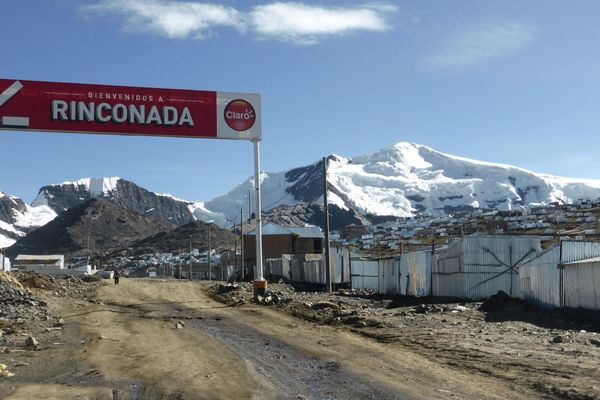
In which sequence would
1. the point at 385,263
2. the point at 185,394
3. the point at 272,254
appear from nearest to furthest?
the point at 185,394, the point at 385,263, the point at 272,254

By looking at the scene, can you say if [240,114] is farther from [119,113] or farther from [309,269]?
[309,269]

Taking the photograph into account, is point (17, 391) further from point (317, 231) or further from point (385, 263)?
point (317, 231)

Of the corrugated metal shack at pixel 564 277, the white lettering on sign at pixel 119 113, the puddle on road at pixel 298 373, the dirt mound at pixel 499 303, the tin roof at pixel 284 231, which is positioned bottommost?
the dirt mound at pixel 499 303

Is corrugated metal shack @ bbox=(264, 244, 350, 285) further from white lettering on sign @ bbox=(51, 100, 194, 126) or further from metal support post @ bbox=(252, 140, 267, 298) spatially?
white lettering on sign @ bbox=(51, 100, 194, 126)

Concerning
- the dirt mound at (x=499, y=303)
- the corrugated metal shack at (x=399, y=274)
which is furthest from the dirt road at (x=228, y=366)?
the corrugated metal shack at (x=399, y=274)

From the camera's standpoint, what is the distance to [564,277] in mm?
18703

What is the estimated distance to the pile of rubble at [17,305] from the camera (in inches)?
786

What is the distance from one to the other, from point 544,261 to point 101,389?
1567 cm

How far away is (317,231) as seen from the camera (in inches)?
4063

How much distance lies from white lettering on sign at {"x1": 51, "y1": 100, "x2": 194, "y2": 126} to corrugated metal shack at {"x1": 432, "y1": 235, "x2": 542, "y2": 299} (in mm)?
12030

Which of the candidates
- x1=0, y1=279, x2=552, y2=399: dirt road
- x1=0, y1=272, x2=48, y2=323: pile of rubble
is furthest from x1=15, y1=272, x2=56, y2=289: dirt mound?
x1=0, y1=279, x2=552, y2=399: dirt road

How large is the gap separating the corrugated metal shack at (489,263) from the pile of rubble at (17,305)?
15.2m

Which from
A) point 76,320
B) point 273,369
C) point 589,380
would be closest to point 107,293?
point 76,320

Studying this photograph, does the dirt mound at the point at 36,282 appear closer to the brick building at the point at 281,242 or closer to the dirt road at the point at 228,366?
the dirt road at the point at 228,366
